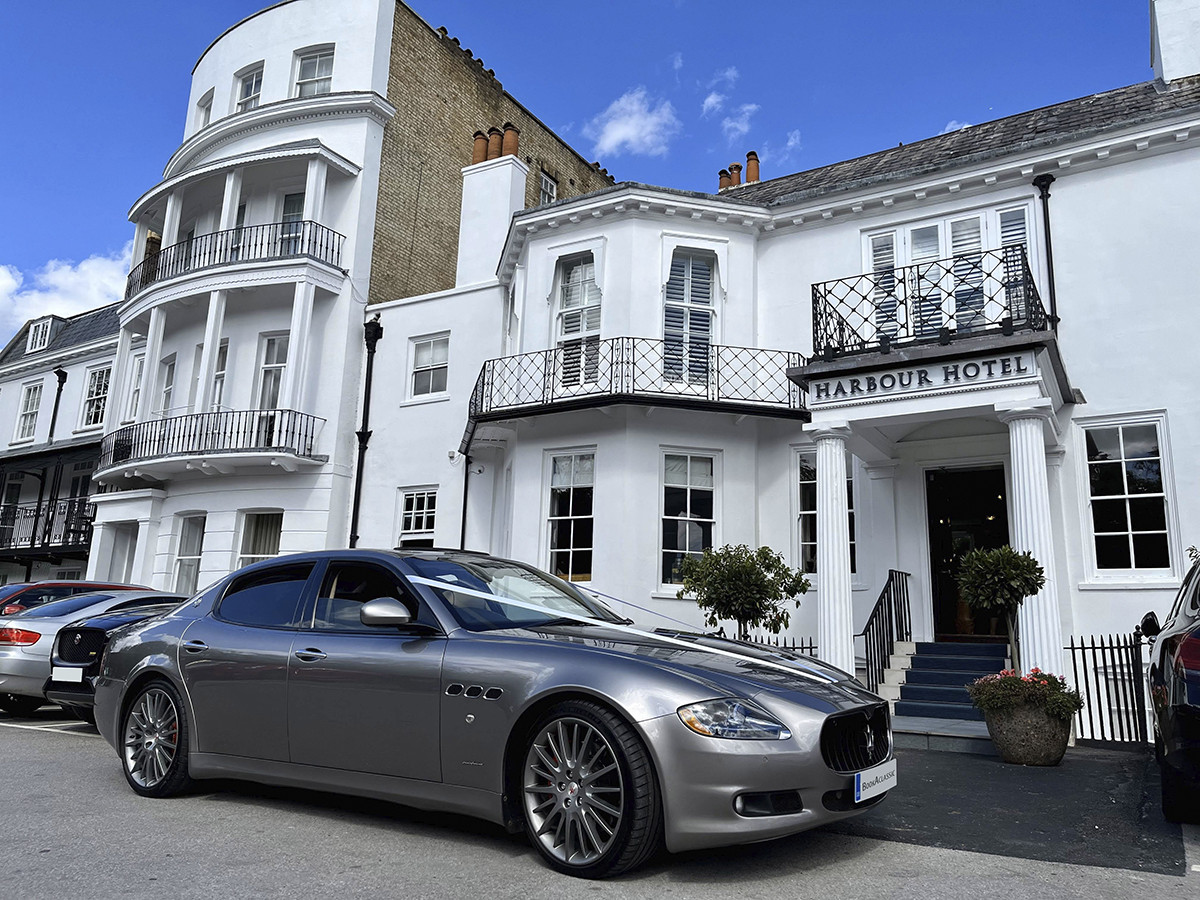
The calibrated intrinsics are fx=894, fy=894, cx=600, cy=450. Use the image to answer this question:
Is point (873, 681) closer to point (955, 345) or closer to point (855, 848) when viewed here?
point (955, 345)

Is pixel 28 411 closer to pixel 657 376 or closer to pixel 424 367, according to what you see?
pixel 424 367

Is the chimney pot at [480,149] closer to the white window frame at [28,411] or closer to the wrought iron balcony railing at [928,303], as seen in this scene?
the wrought iron balcony railing at [928,303]

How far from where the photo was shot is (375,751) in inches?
184

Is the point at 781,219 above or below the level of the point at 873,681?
above

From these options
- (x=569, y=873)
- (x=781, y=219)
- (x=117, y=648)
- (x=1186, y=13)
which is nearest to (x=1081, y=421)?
(x=781, y=219)

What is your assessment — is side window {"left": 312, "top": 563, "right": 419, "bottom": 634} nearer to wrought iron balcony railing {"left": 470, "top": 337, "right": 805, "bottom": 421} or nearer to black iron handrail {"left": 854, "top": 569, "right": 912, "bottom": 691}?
black iron handrail {"left": 854, "top": 569, "right": 912, "bottom": 691}

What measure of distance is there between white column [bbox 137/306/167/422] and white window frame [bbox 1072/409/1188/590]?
18.3 metres

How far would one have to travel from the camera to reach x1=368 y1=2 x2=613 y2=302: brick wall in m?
20.2

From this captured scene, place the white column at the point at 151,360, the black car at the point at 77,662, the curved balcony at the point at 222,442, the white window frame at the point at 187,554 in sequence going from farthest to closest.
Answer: the white column at the point at 151,360, the white window frame at the point at 187,554, the curved balcony at the point at 222,442, the black car at the point at 77,662

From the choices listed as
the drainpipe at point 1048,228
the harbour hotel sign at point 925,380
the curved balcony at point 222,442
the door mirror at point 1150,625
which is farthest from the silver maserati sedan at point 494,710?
the curved balcony at point 222,442

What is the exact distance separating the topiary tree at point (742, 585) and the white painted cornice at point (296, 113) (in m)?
13.6

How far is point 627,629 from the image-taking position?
505cm

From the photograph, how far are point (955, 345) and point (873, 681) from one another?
13.7 feet

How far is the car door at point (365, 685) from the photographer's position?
4.54 meters
